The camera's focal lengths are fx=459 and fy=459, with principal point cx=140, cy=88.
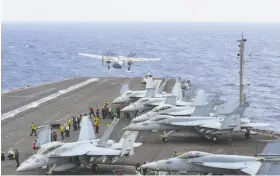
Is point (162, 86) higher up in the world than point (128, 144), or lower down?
lower down

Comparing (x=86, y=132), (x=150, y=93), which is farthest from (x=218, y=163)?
(x=150, y=93)

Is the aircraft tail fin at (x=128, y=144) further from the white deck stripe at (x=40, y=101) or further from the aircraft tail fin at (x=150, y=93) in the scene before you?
the white deck stripe at (x=40, y=101)

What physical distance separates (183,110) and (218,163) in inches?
484

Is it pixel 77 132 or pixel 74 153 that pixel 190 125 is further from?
pixel 74 153

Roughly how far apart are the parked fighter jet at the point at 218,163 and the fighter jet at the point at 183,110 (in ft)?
31.9

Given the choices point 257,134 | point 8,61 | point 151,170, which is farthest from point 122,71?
point 151,170

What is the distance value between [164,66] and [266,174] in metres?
82.5

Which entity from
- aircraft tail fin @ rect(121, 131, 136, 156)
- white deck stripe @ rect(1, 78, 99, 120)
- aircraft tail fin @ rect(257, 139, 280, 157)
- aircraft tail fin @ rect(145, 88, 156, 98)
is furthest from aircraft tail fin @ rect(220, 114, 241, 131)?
white deck stripe @ rect(1, 78, 99, 120)

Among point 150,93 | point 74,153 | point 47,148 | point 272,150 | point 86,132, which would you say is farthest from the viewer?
point 150,93

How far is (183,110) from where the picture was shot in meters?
35.2

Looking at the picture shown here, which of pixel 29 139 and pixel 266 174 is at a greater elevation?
pixel 266 174

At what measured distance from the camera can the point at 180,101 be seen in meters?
39.5

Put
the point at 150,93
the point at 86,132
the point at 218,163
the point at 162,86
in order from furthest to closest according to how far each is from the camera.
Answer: the point at 162,86
the point at 150,93
the point at 86,132
the point at 218,163

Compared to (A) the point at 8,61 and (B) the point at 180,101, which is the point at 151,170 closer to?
(B) the point at 180,101
